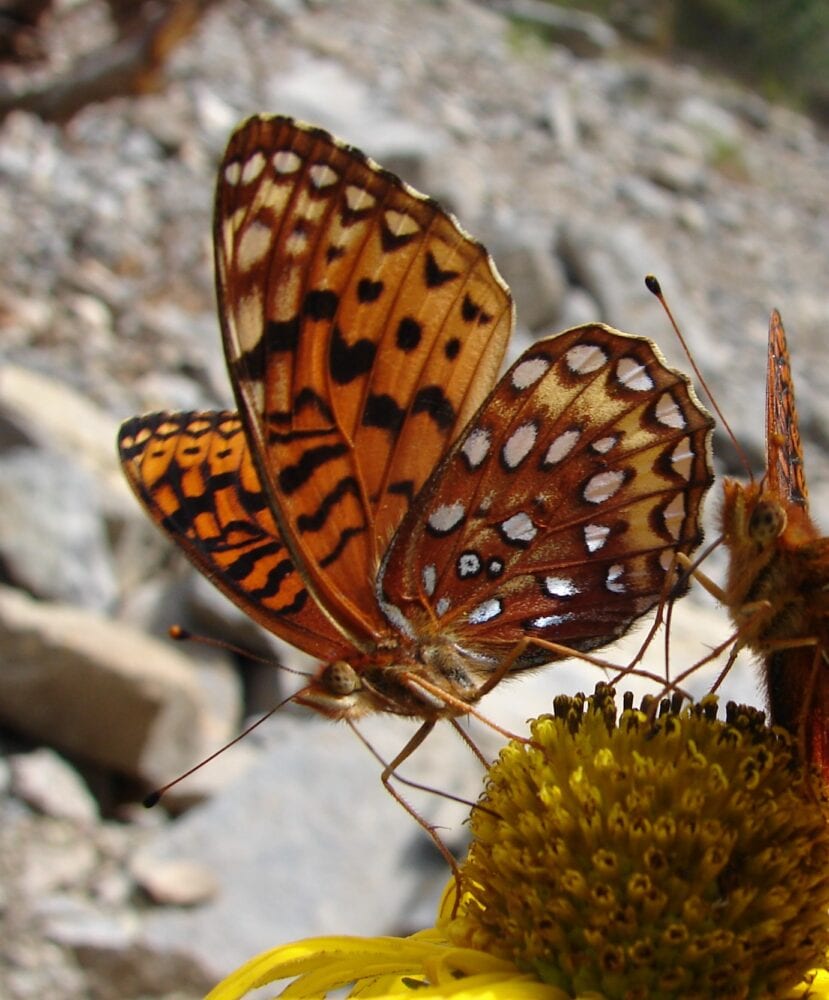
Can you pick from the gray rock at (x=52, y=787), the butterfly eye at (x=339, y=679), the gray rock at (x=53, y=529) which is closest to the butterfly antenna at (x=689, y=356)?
the butterfly eye at (x=339, y=679)

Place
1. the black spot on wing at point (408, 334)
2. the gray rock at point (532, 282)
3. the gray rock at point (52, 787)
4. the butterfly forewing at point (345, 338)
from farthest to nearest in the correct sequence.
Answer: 1. the gray rock at point (532, 282)
2. the gray rock at point (52, 787)
3. the black spot on wing at point (408, 334)
4. the butterfly forewing at point (345, 338)

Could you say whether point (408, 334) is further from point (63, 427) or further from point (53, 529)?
point (63, 427)

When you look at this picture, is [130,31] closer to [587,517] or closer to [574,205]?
[587,517]

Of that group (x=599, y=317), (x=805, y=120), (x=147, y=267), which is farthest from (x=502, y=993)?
(x=805, y=120)

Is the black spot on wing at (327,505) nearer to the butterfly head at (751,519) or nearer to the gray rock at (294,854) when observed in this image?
the butterfly head at (751,519)

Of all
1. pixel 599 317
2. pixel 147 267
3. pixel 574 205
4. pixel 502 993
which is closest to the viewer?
pixel 502 993

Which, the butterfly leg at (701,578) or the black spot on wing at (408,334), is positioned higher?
the black spot on wing at (408,334)

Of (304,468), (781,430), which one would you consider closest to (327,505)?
(304,468)

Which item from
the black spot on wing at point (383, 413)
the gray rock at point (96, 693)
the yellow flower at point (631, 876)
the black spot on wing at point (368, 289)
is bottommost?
the yellow flower at point (631, 876)
